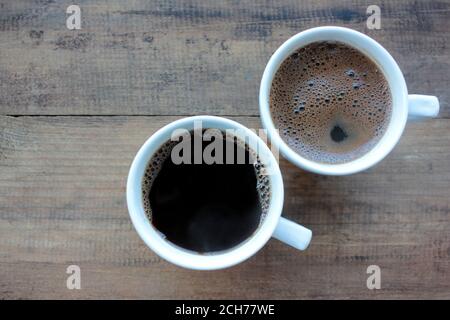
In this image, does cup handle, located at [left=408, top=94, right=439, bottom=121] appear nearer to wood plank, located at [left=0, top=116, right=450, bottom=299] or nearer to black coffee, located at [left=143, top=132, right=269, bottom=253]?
wood plank, located at [left=0, top=116, right=450, bottom=299]

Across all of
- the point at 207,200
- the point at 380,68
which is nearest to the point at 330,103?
the point at 380,68

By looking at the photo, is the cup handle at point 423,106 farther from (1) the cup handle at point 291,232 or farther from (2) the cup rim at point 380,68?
(1) the cup handle at point 291,232

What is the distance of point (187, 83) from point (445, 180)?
36 centimetres

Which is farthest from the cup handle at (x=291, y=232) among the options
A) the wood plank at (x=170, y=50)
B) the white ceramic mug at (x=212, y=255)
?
the wood plank at (x=170, y=50)

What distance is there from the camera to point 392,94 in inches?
27.7

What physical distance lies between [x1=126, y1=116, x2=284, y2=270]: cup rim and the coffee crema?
75mm

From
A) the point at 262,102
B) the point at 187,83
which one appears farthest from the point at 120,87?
the point at 262,102

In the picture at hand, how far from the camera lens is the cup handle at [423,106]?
0.68m

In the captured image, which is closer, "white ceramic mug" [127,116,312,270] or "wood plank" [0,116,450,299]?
"white ceramic mug" [127,116,312,270]

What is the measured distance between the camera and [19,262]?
2.48ft

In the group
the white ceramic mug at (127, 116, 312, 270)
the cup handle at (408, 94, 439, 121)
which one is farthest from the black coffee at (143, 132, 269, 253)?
the cup handle at (408, 94, 439, 121)

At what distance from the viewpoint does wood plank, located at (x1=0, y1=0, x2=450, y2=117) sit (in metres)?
0.76

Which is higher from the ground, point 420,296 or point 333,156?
point 333,156
